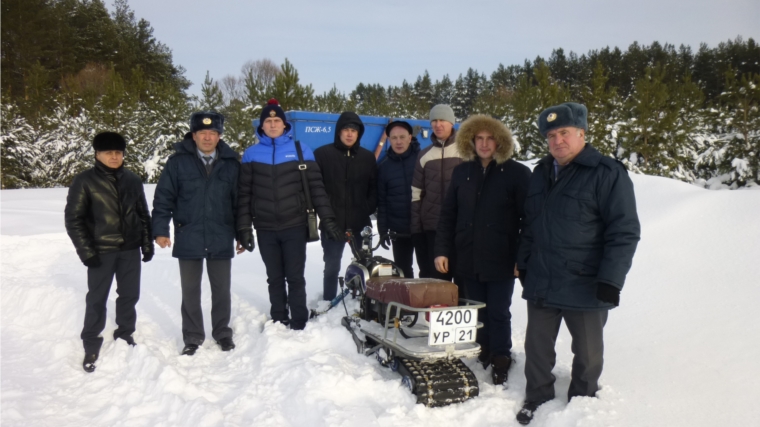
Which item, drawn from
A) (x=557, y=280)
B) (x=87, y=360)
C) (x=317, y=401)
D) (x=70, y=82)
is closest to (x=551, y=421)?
(x=557, y=280)

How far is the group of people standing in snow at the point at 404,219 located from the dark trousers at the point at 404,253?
0.6 inches

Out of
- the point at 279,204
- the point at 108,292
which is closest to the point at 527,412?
the point at 279,204

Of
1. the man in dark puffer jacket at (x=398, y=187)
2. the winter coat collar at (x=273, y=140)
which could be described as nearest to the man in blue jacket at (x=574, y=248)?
the man in dark puffer jacket at (x=398, y=187)

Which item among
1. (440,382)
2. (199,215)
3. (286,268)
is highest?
(199,215)

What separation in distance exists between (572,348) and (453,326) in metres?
0.80

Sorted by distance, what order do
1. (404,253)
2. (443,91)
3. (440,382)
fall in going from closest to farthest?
1. (440,382)
2. (404,253)
3. (443,91)

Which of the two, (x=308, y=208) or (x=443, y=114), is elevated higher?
(x=443, y=114)

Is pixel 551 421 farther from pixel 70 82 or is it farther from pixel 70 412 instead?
pixel 70 82

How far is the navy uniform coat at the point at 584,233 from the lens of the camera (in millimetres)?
2869

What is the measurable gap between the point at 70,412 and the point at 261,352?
1.44 m

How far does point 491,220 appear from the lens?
3.86 m

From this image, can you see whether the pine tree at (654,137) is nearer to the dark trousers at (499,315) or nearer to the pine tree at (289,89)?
the pine tree at (289,89)

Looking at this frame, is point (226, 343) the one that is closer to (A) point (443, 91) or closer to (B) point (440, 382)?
(B) point (440, 382)

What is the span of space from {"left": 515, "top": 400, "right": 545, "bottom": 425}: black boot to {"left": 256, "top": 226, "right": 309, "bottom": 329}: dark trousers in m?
2.36
